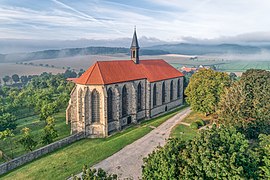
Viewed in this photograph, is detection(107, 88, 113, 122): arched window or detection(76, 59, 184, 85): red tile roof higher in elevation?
detection(76, 59, 184, 85): red tile roof

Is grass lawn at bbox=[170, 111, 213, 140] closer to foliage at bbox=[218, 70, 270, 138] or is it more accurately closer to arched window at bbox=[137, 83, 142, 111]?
foliage at bbox=[218, 70, 270, 138]

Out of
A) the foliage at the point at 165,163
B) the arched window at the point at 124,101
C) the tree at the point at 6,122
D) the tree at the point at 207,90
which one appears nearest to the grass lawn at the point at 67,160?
A: the arched window at the point at 124,101

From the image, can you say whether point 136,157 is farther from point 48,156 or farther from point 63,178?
point 48,156

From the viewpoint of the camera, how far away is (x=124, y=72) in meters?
47.9

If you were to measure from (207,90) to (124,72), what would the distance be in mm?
16310

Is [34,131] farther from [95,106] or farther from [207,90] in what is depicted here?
[207,90]

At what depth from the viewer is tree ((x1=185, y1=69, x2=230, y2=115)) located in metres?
43.2

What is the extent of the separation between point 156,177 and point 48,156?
21080 millimetres

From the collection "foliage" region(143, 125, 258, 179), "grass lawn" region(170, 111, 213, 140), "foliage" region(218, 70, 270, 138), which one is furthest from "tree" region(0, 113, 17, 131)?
"foliage" region(218, 70, 270, 138)

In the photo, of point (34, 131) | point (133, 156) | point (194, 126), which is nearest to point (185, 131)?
point (194, 126)

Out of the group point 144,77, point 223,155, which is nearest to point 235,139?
point 223,155

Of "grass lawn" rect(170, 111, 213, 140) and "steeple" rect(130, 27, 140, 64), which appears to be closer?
"grass lawn" rect(170, 111, 213, 140)

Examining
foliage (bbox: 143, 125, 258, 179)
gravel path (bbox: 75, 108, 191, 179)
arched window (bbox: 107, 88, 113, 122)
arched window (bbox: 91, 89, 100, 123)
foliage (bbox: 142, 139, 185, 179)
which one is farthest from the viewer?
arched window (bbox: 107, 88, 113, 122)

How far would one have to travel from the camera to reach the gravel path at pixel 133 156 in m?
27.9
